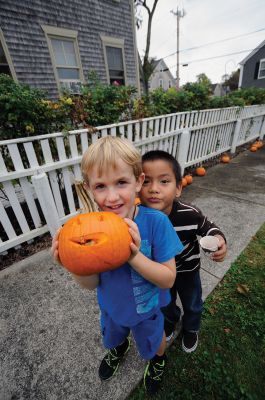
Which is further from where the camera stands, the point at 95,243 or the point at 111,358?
the point at 111,358

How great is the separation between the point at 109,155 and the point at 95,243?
1.40 feet

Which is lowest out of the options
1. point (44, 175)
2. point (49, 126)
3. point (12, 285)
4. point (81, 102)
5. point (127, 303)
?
point (12, 285)

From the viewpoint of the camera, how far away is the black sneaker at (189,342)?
164cm

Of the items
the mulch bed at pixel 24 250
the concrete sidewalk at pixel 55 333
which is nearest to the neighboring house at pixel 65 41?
the mulch bed at pixel 24 250

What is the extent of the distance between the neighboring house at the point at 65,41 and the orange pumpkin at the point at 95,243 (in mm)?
8040

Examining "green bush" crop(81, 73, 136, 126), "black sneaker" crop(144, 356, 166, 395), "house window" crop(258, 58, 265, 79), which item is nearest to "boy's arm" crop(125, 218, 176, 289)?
"black sneaker" crop(144, 356, 166, 395)

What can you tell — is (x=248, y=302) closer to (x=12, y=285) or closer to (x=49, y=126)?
(x=12, y=285)

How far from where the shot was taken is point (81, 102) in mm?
3016

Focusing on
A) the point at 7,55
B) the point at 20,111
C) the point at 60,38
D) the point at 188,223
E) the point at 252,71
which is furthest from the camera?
the point at 252,71

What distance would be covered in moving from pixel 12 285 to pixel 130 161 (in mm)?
2298

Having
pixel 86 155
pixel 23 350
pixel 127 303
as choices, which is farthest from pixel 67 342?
pixel 86 155

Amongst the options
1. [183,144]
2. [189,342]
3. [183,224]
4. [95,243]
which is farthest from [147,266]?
[183,144]

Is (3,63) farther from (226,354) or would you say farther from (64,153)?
(226,354)

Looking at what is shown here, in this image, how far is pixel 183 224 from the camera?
1.38 m
